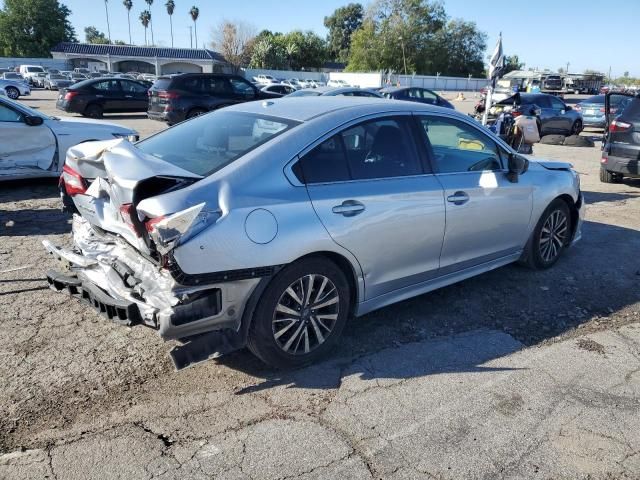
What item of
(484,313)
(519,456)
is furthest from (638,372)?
(519,456)

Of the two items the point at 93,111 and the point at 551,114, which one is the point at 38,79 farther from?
the point at 551,114

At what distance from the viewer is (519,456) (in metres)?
2.86

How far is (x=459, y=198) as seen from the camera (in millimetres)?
4297

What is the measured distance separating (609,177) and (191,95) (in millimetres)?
12603

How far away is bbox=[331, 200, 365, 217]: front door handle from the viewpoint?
3.52 metres

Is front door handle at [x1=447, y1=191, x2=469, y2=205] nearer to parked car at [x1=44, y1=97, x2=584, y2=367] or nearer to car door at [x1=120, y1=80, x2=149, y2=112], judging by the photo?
parked car at [x1=44, y1=97, x2=584, y2=367]

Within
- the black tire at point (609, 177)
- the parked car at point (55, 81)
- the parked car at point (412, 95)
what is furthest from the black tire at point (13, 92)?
the black tire at point (609, 177)

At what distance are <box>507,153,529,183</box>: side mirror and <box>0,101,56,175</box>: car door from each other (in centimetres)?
692

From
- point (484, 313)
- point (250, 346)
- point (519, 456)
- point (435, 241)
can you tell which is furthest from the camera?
point (484, 313)

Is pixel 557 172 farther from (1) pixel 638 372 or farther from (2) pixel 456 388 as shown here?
(2) pixel 456 388

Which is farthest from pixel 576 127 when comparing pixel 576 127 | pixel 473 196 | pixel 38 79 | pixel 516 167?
pixel 38 79

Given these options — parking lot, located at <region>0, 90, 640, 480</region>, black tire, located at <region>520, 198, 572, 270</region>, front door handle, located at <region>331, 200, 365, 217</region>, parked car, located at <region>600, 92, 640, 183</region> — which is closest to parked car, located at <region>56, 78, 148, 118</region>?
parking lot, located at <region>0, 90, 640, 480</region>

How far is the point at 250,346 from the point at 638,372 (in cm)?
265

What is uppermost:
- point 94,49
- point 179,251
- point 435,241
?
point 94,49
